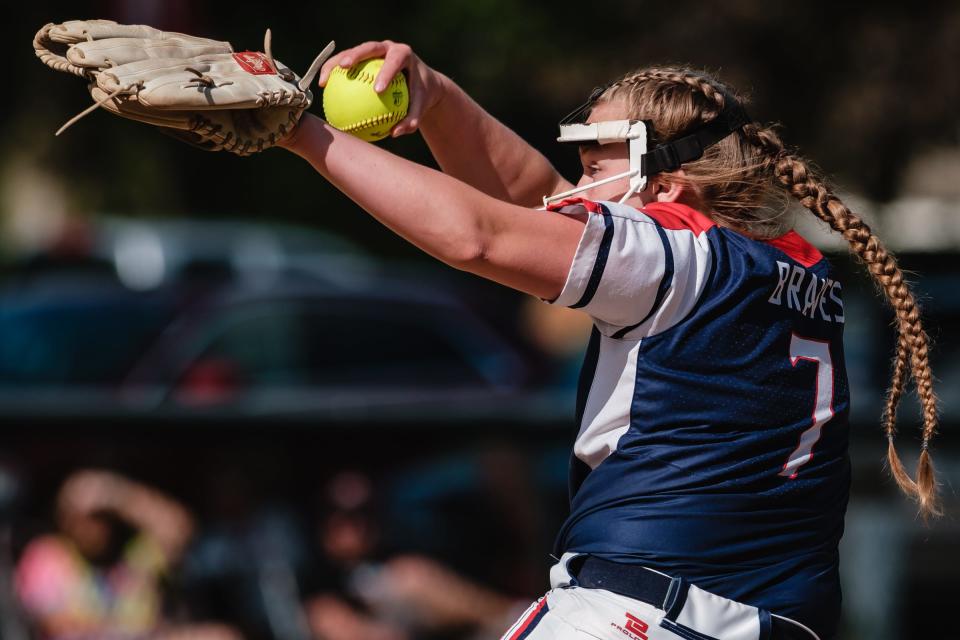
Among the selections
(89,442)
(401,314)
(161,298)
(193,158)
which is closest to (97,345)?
(161,298)

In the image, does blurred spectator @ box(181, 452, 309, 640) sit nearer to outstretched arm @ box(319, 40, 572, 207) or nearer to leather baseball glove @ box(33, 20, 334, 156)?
outstretched arm @ box(319, 40, 572, 207)

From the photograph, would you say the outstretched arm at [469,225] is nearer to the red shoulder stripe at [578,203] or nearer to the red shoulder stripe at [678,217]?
the red shoulder stripe at [578,203]

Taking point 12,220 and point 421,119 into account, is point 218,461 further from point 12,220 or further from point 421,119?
point 12,220

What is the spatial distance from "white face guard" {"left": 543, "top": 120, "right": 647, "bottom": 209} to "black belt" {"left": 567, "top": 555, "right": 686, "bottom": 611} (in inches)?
29.1

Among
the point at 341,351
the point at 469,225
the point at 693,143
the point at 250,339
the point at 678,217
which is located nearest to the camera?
the point at 469,225

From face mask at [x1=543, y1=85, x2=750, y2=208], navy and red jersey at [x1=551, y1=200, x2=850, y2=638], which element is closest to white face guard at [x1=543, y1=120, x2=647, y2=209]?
face mask at [x1=543, y1=85, x2=750, y2=208]

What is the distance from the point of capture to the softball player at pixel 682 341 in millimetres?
2418

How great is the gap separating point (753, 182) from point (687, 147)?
189mm

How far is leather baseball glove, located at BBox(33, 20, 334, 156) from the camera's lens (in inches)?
95.5

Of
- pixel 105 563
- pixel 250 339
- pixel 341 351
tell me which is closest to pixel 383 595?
pixel 105 563

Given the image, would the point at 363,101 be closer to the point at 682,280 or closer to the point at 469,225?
the point at 469,225

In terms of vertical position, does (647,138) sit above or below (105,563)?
above

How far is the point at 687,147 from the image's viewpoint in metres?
2.69

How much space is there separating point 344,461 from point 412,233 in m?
3.94
